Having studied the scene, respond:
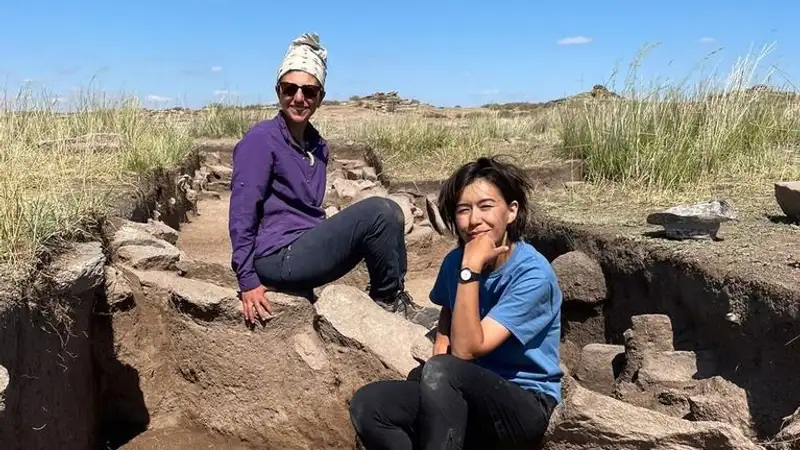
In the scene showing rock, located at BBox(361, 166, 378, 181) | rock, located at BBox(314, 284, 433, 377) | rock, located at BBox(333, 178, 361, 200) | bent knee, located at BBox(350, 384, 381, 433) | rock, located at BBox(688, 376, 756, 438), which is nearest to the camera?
bent knee, located at BBox(350, 384, 381, 433)

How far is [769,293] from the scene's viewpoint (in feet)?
9.77

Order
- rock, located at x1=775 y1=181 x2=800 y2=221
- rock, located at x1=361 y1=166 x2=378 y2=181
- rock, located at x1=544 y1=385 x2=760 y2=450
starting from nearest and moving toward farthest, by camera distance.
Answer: rock, located at x1=544 y1=385 x2=760 y2=450 → rock, located at x1=775 y1=181 x2=800 y2=221 → rock, located at x1=361 y1=166 x2=378 y2=181

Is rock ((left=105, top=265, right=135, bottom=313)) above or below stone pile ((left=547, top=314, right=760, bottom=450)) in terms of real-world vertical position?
above

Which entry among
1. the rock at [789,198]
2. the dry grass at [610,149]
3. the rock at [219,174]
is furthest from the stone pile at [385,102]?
the rock at [789,198]

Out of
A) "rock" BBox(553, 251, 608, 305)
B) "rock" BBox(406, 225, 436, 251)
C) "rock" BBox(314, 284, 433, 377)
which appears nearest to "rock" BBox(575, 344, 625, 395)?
"rock" BBox(553, 251, 608, 305)

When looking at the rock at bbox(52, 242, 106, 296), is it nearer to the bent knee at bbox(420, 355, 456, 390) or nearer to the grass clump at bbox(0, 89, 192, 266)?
the grass clump at bbox(0, 89, 192, 266)

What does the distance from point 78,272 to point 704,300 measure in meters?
2.54

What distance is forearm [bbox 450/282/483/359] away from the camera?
234 centimetres

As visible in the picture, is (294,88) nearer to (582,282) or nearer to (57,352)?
(57,352)

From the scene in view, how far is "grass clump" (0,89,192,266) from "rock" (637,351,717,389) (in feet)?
7.93

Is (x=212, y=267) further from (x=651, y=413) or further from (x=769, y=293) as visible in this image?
(x=769, y=293)

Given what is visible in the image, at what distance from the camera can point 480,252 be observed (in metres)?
2.40

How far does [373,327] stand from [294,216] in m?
0.60

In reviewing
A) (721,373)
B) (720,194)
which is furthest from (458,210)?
(720,194)
